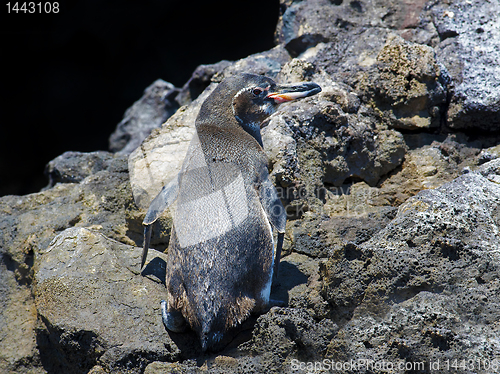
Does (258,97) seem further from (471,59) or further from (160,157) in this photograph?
(471,59)

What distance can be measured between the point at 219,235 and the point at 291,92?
4.69 feet

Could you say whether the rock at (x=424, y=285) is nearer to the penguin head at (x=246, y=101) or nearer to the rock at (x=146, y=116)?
the penguin head at (x=246, y=101)

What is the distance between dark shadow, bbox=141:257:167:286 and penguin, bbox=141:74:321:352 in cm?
14

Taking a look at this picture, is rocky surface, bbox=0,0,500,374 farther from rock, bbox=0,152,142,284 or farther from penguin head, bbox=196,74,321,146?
penguin head, bbox=196,74,321,146

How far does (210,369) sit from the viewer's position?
2475mm

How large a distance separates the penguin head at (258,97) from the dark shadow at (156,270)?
1.25m

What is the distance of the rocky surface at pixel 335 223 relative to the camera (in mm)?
2426

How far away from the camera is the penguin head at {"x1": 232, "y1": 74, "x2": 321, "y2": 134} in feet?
10.9

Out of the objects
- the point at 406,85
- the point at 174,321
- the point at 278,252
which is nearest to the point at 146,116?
the point at 406,85

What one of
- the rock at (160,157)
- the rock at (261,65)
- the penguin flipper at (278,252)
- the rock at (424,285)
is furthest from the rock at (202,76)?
the rock at (424,285)

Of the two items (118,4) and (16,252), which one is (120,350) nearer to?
(16,252)

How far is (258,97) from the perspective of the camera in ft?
11.0

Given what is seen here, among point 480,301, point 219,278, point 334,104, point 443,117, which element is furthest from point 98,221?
point 443,117

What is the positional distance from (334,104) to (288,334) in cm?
223
